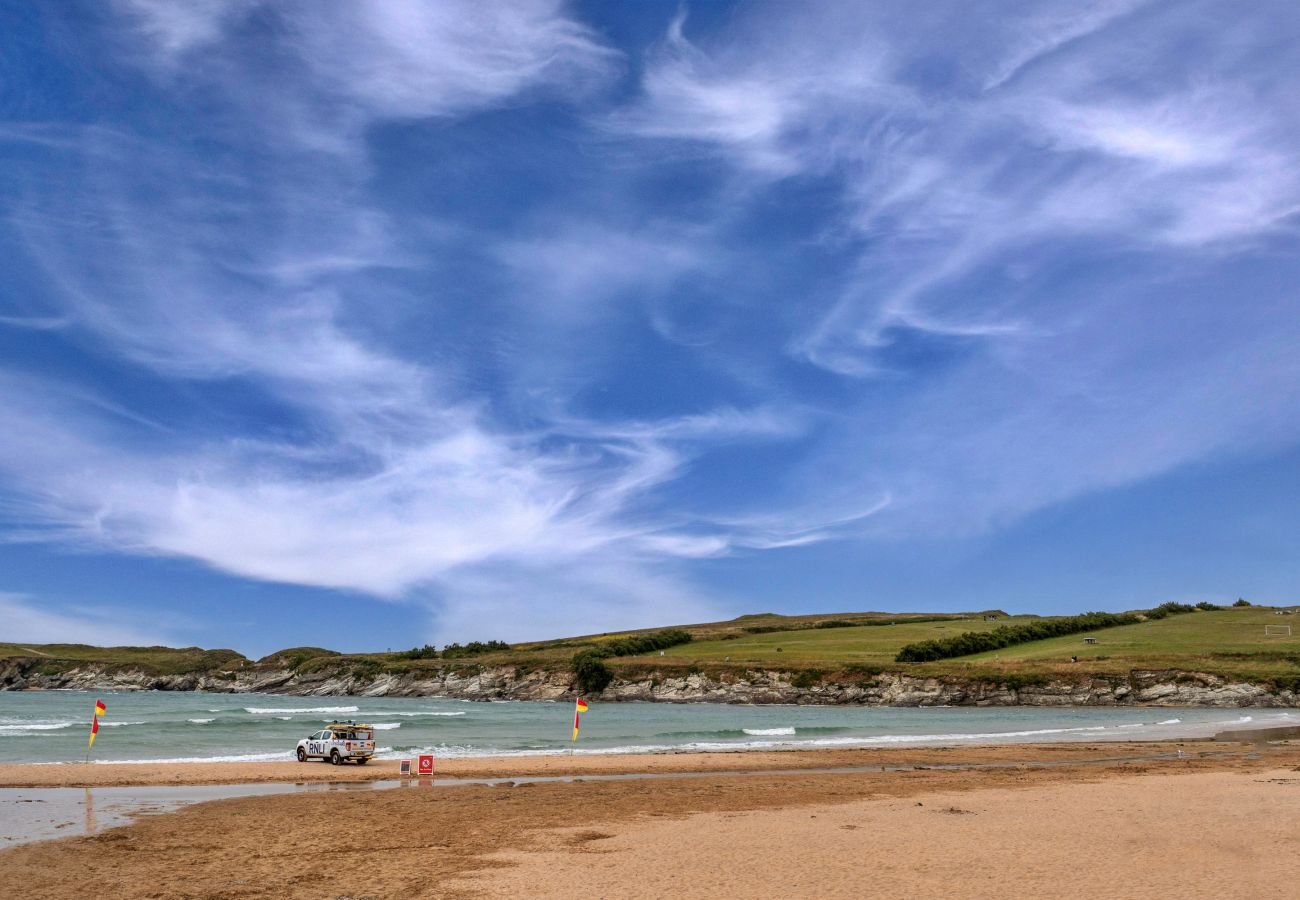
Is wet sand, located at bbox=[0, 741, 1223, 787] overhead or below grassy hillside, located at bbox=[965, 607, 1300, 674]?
below

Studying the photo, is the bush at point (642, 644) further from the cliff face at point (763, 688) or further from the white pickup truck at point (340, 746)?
the white pickup truck at point (340, 746)

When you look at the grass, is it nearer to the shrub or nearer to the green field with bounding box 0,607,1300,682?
the green field with bounding box 0,607,1300,682

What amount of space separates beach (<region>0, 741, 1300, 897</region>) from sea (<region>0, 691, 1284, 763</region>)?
1459 cm

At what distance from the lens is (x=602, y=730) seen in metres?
61.0

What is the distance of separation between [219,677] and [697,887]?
168399 mm

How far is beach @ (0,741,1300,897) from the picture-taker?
14.8 meters

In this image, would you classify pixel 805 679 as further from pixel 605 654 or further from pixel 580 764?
pixel 580 764

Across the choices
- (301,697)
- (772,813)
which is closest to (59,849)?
(772,813)

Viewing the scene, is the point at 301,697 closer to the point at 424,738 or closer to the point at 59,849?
the point at 424,738

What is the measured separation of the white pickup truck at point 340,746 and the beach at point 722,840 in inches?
218

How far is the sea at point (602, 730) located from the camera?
4634 centimetres

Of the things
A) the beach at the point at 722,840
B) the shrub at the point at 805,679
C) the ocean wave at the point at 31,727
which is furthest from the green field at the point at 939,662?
the beach at the point at 722,840

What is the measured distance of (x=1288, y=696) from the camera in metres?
81.7

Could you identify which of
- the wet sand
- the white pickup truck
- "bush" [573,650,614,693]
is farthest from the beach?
"bush" [573,650,614,693]
